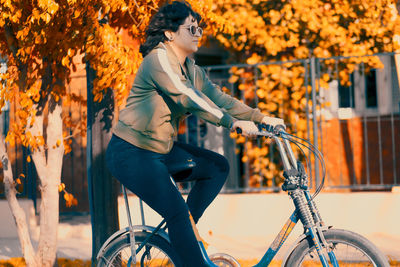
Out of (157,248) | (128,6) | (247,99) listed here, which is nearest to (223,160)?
(157,248)

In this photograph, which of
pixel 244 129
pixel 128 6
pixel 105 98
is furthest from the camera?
pixel 105 98

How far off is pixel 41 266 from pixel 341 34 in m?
5.14

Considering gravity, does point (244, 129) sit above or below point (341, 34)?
below

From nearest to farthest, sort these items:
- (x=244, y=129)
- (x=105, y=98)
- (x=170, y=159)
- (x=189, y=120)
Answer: (x=244, y=129) → (x=170, y=159) → (x=105, y=98) → (x=189, y=120)

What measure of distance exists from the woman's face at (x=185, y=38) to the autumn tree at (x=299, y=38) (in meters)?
5.20

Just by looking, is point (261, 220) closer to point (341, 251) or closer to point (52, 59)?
point (52, 59)

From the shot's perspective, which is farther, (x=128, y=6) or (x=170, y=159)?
(x=128, y=6)

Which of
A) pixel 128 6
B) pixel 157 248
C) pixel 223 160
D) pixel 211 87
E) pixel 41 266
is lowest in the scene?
pixel 41 266

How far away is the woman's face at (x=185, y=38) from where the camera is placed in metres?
4.37

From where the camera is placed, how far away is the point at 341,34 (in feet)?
32.0

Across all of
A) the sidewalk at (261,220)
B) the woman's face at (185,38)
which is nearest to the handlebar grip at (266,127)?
the woman's face at (185,38)

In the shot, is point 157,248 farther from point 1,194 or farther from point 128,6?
point 1,194

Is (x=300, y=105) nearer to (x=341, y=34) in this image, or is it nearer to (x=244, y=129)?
(x=341, y=34)

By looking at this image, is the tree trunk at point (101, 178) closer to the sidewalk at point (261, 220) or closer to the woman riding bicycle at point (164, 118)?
the woman riding bicycle at point (164, 118)
